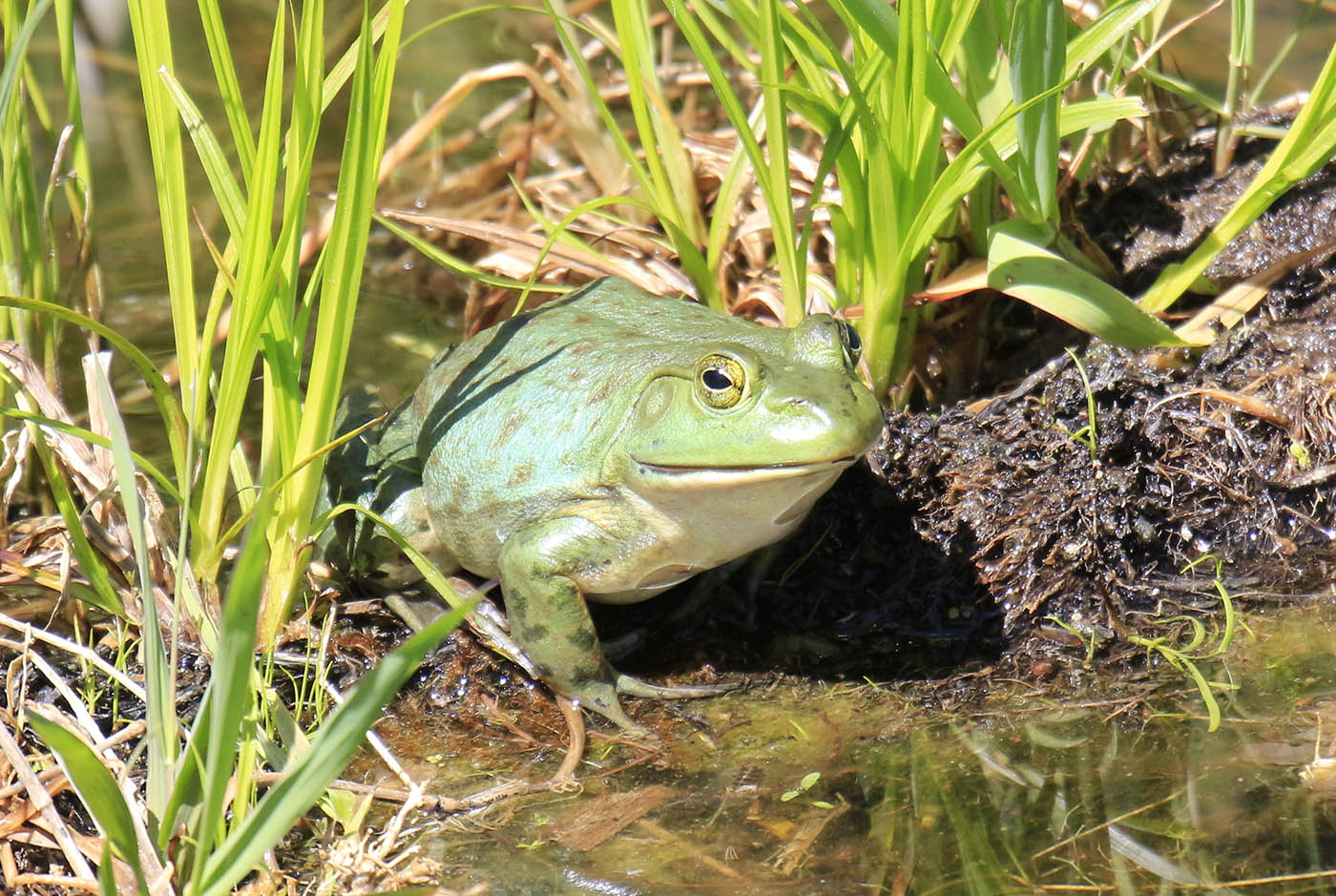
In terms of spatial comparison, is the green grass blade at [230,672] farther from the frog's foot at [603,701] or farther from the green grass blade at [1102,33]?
the green grass blade at [1102,33]

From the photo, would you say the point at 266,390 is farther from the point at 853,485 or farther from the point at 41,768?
the point at 853,485

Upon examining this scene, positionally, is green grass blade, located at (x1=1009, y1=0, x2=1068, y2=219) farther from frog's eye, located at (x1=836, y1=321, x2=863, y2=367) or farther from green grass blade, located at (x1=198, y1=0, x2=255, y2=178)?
green grass blade, located at (x1=198, y1=0, x2=255, y2=178)

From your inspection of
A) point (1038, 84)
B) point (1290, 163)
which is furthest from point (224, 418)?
point (1290, 163)

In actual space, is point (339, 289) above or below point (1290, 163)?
below

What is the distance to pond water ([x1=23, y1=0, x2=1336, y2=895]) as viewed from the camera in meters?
2.40

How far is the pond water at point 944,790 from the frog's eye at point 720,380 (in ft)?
2.64

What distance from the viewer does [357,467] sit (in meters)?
3.57

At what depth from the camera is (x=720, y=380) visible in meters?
2.81

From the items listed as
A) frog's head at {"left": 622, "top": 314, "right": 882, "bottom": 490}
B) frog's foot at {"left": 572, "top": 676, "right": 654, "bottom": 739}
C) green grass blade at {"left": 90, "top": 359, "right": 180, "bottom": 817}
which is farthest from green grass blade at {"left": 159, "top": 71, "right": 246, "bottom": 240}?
frog's foot at {"left": 572, "top": 676, "right": 654, "bottom": 739}

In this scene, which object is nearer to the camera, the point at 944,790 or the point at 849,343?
the point at 944,790

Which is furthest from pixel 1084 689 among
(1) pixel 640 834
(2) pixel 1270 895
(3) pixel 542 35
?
(3) pixel 542 35

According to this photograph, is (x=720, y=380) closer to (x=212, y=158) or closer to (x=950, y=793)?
(x=950, y=793)

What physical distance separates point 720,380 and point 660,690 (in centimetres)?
85

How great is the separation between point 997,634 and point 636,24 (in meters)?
2.00
